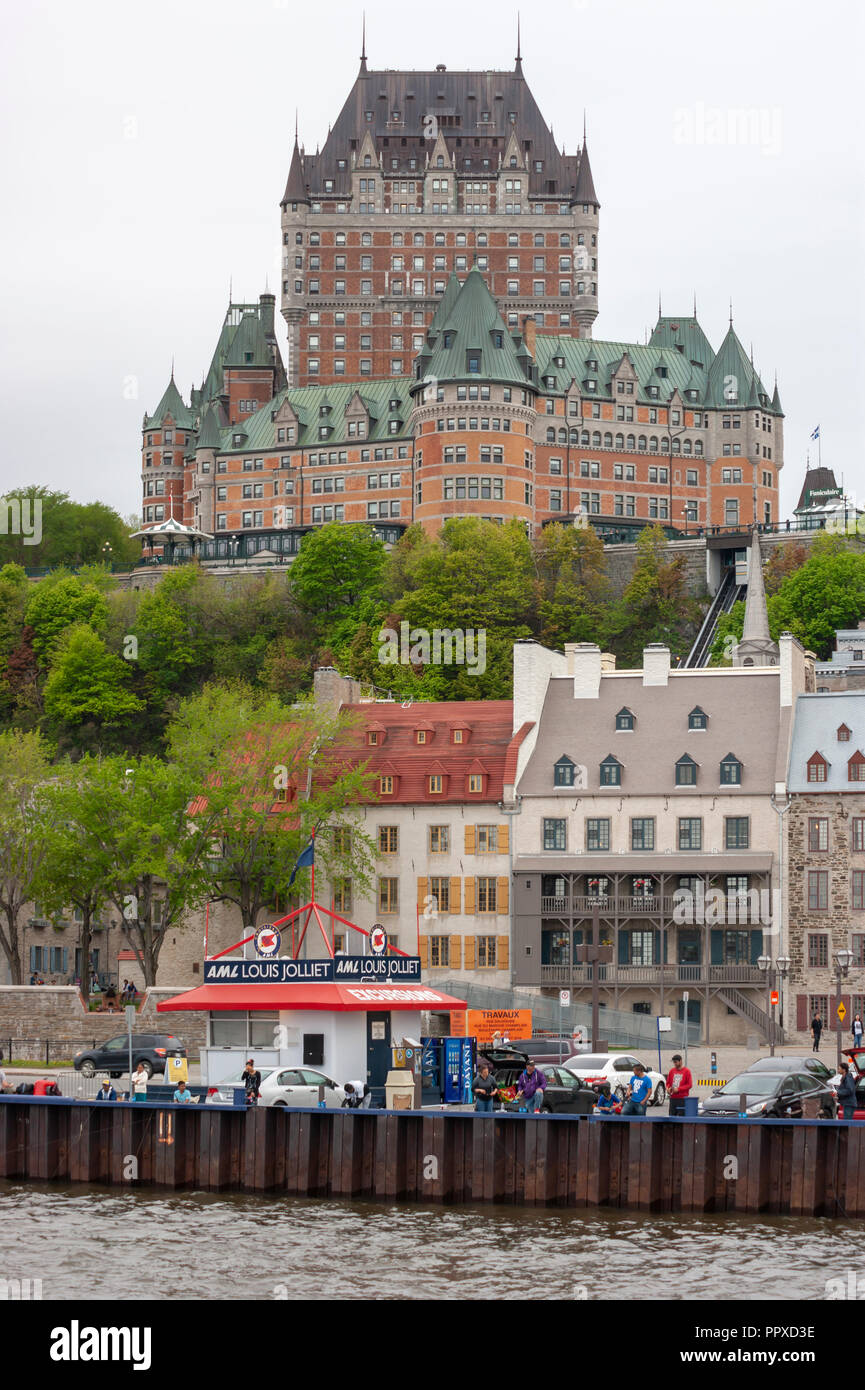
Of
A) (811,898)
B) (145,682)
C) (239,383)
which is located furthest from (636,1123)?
(239,383)

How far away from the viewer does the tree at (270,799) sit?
83.2m

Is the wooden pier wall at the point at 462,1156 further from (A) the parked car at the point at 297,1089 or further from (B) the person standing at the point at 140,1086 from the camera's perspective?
(A) the parked car at the point at 297,1089

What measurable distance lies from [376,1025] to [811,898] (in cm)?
3020

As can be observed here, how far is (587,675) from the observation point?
88062mm

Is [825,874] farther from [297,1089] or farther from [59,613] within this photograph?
[59,613]

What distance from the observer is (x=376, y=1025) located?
54.1 m

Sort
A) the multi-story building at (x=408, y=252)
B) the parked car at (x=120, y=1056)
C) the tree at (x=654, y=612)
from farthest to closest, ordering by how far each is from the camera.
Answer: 1. the multi-story building at (x=408, y=252)
2. the tree at (x=654, y=612)
3. the parked car at (x=120, y=1056)

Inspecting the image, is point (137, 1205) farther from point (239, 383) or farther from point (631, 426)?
point (239, 383)

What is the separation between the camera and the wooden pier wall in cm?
4400

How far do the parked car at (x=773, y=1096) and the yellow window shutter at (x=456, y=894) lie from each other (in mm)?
35357

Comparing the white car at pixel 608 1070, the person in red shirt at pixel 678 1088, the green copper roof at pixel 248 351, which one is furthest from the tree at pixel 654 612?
the person in red shirt at pixel 678 1088

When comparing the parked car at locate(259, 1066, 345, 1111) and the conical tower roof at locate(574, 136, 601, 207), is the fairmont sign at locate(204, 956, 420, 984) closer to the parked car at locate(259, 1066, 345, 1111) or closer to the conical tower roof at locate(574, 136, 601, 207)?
the parked car at locate(259, 1066, 345, 1111)

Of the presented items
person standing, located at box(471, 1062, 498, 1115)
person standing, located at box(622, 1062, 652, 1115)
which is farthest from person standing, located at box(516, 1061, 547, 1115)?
person standing, located at box(622, 1062, 652, 1115)
